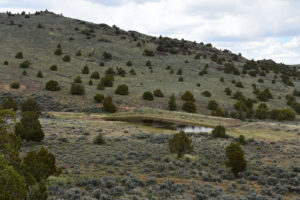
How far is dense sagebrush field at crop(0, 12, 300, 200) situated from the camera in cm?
1283

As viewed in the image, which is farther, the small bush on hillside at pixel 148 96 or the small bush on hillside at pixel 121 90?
the small bush on hillside at pixel 121 90

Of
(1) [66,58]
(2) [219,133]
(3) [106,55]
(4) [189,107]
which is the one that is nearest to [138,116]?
(4) [189,107]

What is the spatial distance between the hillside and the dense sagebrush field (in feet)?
0.90

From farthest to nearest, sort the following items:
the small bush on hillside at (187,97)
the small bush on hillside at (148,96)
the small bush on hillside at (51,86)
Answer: the small bush on hillside at (187,97)
the small bush on hillside at (148,96)
the small bush on hillside at (51,86)

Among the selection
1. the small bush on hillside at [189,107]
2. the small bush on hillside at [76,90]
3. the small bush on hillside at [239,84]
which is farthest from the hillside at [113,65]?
the small bush on hillside at [189,107]

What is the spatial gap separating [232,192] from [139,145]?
8.80 meters

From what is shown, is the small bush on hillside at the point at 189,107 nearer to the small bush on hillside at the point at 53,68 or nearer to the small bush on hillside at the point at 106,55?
the small bush on hillside at the point at 53,68

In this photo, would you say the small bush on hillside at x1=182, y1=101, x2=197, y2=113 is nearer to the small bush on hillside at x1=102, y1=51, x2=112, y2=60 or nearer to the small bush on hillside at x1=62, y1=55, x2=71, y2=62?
the small bush on hillside at x1=62, y1=55, x2=71, y2=62

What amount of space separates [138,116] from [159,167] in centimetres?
1866

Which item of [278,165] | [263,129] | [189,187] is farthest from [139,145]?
[263,129]

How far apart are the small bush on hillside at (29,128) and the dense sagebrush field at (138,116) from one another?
0.73 metres

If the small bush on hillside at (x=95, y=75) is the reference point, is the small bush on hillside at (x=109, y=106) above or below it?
below

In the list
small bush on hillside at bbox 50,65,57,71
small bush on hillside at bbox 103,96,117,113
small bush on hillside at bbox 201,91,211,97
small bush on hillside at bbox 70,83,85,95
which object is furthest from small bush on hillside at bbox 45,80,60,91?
small bush on hillside at bbox 201,91,211,97

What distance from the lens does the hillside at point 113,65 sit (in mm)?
42844
